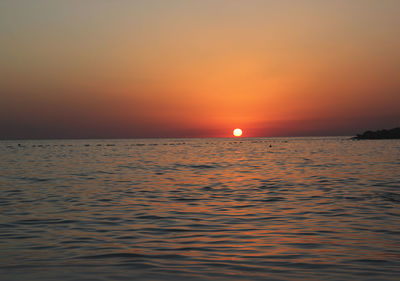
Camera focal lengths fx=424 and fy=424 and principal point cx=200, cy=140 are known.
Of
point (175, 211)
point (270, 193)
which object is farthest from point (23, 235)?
point (270, 193)

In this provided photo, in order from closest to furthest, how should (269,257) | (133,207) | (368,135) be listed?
(269,257), (133,207), (368,135)

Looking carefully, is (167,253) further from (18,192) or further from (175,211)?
(18,192)

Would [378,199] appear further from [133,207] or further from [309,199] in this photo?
[133,207]

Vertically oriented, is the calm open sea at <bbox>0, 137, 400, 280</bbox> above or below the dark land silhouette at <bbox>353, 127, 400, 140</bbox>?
below

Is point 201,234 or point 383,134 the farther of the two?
point 383,134

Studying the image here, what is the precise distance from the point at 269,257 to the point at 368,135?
176 metres

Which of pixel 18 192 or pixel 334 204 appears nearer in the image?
pixel 334 204

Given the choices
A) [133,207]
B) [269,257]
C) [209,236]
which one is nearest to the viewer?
[269,257]

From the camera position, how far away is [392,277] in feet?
26.2

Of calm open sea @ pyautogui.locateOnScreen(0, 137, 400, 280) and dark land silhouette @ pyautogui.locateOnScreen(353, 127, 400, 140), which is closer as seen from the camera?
calm open sea @ pyautogui.locateOnScreen(0, 137, 400, 280)

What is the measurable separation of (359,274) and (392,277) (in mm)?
582

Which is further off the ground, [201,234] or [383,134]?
[383,134]

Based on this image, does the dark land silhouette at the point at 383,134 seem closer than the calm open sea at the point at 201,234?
No

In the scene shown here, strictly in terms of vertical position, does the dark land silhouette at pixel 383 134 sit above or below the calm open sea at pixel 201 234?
above
